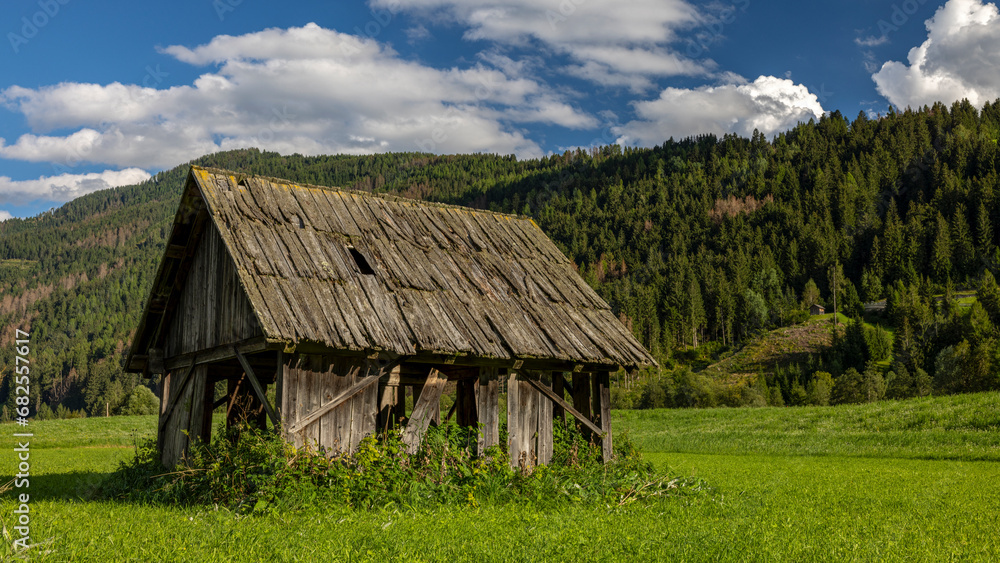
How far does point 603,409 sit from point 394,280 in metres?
5.61

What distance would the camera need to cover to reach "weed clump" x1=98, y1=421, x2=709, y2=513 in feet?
35.0

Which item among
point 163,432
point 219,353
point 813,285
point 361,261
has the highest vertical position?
point 813,285

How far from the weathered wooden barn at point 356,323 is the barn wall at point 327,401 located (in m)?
0.02

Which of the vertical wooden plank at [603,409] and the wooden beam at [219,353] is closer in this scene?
the wooden beam at [219,353]

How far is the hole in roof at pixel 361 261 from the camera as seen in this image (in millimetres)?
14247

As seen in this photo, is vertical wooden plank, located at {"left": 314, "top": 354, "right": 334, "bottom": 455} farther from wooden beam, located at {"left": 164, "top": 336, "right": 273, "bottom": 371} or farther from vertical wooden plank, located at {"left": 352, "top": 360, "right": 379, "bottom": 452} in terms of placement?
wooden beam, located at {"left": 164, "top": 336, "right": 273, "bottom": 371}

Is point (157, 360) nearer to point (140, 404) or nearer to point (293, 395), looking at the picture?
A: point (293, 395)

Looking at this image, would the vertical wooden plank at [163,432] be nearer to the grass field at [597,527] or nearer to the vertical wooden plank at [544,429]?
the grass field at [597,527]

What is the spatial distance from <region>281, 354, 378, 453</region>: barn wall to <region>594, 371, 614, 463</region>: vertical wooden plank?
5510 mm

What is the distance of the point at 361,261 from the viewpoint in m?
14.5

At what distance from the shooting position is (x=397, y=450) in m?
12.0

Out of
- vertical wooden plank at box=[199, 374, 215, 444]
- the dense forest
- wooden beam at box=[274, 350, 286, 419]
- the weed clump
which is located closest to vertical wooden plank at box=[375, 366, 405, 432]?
the weed clump

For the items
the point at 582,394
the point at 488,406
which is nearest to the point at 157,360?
the point at 488,406

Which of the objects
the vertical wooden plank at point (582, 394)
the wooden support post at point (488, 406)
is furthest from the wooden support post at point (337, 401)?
the vertical wooden plank at point (582, 394)
